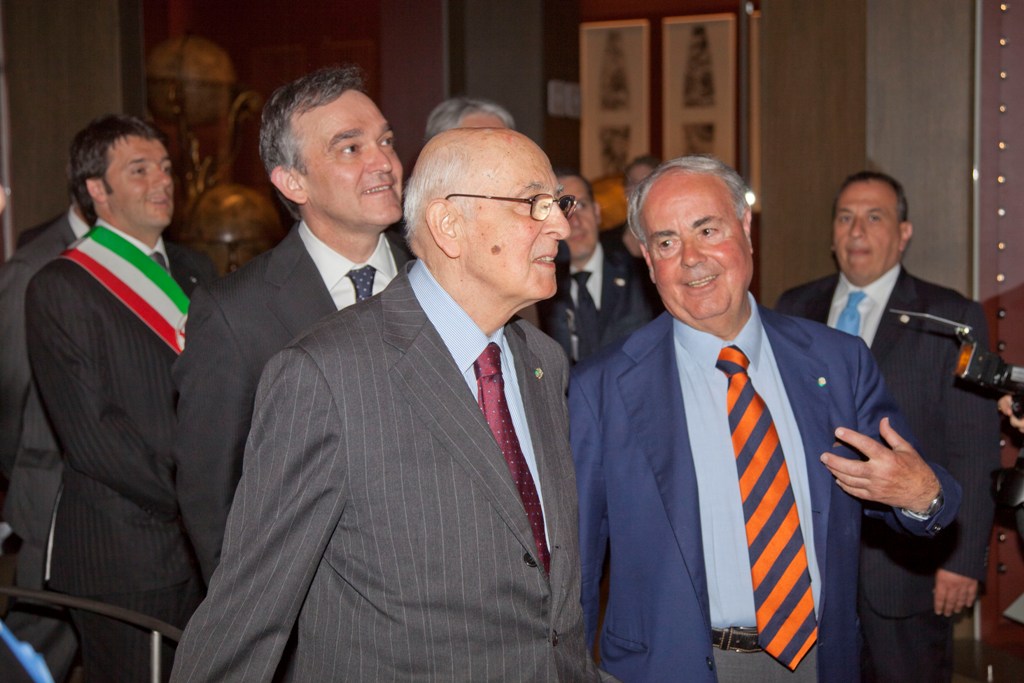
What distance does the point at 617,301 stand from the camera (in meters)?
4.86

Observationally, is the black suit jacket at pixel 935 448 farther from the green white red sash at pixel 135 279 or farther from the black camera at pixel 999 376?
the green white red sash at pixel 135 279

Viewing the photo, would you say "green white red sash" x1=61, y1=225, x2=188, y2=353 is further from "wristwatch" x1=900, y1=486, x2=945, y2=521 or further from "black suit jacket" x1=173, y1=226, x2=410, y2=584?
"wristwatch" x1=900, y1=486, x2=945, y2=521

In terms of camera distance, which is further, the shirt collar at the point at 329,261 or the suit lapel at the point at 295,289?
the shirt collar at the point at 329,261

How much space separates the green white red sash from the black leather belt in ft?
5.67

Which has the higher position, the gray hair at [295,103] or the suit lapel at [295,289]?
the gray hair at [295,103]

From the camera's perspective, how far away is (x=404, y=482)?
5.67 feet

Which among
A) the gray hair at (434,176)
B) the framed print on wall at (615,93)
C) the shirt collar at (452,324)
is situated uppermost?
the framed print on wall at (615,93)

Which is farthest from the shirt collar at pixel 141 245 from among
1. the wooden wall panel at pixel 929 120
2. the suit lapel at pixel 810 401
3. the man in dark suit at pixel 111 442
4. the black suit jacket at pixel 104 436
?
the wooden wall panel at pixel 929 120

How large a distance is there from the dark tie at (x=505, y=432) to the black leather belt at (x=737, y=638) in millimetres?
614

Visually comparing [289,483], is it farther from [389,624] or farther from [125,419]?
[125,419]

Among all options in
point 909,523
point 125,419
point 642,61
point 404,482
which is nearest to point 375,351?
point 404,482

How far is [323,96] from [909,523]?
166 cm

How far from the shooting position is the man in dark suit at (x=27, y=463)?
3.50m

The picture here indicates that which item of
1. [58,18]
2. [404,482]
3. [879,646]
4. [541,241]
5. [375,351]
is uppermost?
[58,18]
